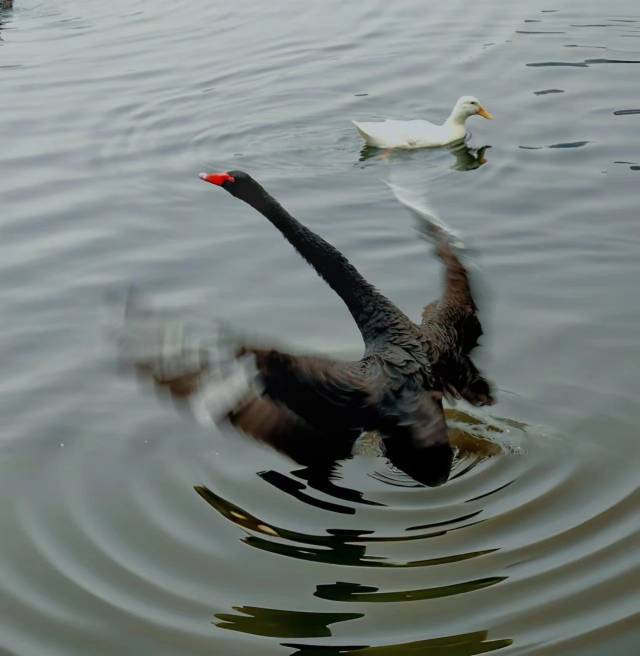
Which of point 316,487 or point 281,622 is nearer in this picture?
point 281,622

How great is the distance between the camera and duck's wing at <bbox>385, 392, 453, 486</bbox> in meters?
4.71

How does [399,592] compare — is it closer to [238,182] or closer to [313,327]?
[313,327]

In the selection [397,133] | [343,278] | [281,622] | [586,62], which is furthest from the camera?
[586,62]

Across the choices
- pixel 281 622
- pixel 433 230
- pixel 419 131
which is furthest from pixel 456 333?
pixel 419 131

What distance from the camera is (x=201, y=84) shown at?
11664 millimetres

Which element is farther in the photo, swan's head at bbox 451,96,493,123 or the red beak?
swan's head at bbox 451,96,493,123

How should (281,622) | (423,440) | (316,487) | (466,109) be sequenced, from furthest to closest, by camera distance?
1. (466,109)
2. (316,487)
3. (423,440)
4. (281,622)

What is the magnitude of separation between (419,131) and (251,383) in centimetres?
555

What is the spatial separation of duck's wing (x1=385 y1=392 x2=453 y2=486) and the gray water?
0.11m

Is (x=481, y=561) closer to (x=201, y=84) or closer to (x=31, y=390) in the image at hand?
(x=31, y=390)

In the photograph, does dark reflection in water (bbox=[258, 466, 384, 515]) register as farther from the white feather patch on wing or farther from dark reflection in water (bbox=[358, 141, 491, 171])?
dark reflection in water (bbox=[358, 141, 491, 171])

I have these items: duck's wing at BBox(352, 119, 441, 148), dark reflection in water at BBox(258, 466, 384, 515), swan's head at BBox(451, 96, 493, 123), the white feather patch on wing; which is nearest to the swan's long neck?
dark reflection in water at BBox(258, 466, 384, 515)

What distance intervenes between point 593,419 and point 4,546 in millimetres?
2673

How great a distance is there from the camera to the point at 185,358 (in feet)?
13.7
